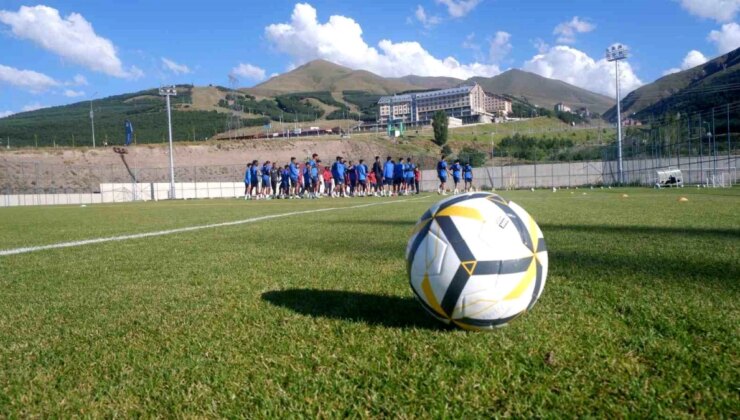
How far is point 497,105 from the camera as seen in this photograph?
170 meters

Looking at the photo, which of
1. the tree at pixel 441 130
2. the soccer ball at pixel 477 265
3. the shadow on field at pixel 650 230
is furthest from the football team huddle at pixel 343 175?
the tree at pixel 441 130

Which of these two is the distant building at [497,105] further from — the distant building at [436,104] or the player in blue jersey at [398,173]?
the player in blue jersey at [398,173]

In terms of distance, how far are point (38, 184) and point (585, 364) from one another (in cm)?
5319

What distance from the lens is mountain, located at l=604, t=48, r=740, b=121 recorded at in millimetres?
62125

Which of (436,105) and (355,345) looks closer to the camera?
(355,345)

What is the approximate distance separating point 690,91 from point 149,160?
7513 centimetres

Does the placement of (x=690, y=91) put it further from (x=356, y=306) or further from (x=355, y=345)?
(x=355, y=345)

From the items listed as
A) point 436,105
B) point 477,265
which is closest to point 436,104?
point 436,105

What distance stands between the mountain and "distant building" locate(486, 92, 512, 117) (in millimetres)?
31818

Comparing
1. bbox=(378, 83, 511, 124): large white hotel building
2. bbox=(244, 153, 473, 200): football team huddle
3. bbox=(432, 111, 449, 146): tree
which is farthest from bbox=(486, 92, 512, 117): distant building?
bbox=(244, 153, 473, 200): football team huddle

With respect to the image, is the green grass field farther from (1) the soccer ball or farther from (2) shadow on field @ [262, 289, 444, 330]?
(1) the soccer ball

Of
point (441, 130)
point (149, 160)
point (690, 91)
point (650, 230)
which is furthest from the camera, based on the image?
point (441, 130)

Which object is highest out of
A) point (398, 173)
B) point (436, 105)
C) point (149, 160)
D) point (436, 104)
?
point (436, 104)

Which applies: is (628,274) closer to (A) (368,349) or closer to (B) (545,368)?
(B) (545,368)
